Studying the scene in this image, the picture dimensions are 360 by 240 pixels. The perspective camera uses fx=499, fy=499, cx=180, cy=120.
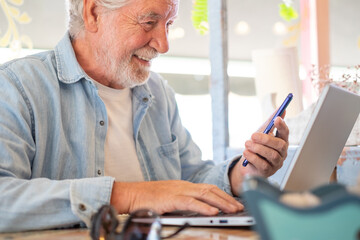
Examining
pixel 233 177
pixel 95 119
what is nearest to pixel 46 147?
pixel 95 119

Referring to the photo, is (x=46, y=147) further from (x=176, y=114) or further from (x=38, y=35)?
(x=38, y=35)

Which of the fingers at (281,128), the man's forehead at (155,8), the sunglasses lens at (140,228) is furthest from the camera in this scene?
the man's forehead at (155,8)

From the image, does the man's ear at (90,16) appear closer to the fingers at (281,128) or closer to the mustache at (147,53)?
the mustache at (147,53)

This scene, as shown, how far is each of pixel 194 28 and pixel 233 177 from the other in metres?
1.30

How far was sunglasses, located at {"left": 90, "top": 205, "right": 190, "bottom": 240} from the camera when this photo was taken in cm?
64

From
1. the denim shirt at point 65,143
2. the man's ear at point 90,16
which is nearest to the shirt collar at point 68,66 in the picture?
the denim shirt at point 65,143

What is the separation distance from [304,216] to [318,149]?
0.82 metres

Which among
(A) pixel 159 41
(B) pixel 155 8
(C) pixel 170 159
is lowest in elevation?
(C) pixel 170 159

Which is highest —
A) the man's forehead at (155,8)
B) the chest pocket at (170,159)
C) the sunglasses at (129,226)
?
the man's forehead at (155,8)

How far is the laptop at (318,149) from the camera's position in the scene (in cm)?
99

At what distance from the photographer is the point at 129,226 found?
0.64 m

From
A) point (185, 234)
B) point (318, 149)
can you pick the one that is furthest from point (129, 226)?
point (318, 149)

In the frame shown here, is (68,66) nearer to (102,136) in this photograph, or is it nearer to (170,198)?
(102,136)

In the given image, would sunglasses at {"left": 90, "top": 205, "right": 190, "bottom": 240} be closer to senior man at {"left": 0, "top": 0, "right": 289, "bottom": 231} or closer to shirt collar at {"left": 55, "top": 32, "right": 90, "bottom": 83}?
senior man at {"left": 0, "top": 0, "right": 289, "bottom": 231}
